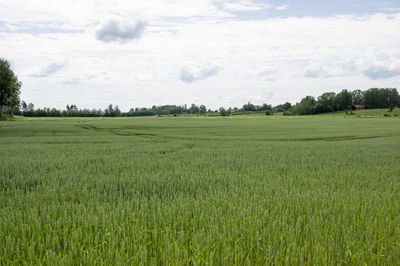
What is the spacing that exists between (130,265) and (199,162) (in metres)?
7.03

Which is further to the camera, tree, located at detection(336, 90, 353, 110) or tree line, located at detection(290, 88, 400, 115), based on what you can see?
tree, located at detection(336, 90, 353, 110)

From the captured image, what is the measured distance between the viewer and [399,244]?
3252 mm

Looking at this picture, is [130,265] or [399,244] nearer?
[130,265]

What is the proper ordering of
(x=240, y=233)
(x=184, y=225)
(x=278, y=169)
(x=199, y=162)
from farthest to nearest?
(x=199, y=162)
(x=278, y=169)
(x=184, y=225)
(x=240, y=233)

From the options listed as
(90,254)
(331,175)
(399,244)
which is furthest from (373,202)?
(90,254)

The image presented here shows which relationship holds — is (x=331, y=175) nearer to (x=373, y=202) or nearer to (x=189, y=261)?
(x=373, y=202)

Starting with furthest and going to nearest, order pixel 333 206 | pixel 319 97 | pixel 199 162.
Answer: pixel 319 97 < pixel 199 162 < pixel 333 206

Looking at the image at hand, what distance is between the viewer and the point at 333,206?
4695 millimetres

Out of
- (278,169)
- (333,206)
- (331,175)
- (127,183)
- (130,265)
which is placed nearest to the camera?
(130,265)

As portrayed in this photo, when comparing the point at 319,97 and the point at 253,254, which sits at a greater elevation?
Answer: the point at 319,97

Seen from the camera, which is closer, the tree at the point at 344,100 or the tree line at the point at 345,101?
the tree line at the point at 345,101

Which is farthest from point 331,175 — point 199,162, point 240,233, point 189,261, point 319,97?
point 319,97

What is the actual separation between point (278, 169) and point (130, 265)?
6.75 m

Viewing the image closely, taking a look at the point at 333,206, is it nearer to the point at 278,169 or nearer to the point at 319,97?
the point at 278,169
